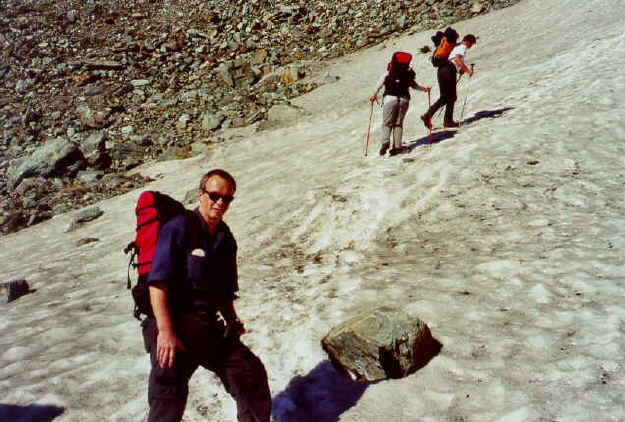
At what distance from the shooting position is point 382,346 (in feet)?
12.6

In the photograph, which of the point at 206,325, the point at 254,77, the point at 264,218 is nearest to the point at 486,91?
the point at 264,218

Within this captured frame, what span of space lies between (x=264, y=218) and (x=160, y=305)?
6407mm

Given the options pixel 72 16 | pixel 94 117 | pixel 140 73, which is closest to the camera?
pixel 94 117

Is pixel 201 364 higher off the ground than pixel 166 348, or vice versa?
pixel 166 348

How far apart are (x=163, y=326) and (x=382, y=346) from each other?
6.92ft

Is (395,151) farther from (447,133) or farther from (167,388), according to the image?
(167,388)

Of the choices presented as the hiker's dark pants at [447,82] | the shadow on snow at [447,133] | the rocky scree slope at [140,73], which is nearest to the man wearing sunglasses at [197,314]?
the shadow on snow at [447,133]

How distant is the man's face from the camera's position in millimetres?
2869

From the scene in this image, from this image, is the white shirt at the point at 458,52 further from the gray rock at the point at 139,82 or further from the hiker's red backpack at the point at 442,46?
the gray rock at the point at 139,82

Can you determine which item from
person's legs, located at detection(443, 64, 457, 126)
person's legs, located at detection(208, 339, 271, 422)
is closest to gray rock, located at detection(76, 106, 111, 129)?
person's legs, located at detection(443, 64, 457, 126)

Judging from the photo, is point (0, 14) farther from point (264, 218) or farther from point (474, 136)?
point (474, 136)

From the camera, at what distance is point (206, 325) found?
9.45 feet

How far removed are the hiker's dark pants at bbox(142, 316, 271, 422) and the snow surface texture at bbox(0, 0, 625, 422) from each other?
3.35 ft

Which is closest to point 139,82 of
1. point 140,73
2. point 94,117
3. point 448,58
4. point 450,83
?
point 140,73
